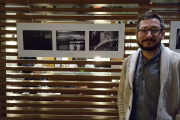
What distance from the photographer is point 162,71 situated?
1.19 m

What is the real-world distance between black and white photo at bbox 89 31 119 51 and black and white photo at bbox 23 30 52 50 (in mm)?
591

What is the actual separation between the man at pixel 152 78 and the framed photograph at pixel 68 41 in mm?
580

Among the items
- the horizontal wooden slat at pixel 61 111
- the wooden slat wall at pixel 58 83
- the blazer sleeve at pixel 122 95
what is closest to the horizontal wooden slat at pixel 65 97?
the wooden slat wall at pixel 58 83

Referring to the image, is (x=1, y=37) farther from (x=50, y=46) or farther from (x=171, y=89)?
(x=171, y=89)

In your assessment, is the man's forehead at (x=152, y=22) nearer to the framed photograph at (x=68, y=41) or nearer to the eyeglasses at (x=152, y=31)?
the eyeglasses at (x=152, y=31)

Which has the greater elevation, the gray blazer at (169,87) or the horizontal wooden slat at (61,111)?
the gray blazer at (169,87)

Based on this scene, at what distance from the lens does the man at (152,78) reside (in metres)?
1.19

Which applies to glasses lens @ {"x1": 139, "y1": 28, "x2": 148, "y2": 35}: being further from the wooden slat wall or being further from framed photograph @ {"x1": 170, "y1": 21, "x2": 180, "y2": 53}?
framed photograph @ {"x1": 170, "y1": 21, "x2": 180, "y2": 53}

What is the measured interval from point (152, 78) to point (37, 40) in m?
1.55

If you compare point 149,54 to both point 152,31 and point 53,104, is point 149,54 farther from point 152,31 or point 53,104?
point 53,104

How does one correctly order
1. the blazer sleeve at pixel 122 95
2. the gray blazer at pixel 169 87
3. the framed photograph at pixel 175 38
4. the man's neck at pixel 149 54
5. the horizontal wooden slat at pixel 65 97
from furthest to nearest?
the horizontal wooden slat at pixel 65 97 → the framed photograph at pixel 175 38 → the blazer sleeve at pixel 122 95 → the man's neck at pixel 149 54 → the gray blazer at pixel 169 87

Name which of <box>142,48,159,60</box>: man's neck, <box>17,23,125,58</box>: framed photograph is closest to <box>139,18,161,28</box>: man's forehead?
<box>142,48,159,60</box>: man's neck

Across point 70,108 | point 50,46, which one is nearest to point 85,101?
point 70,108

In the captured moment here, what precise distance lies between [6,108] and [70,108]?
3.24ft
